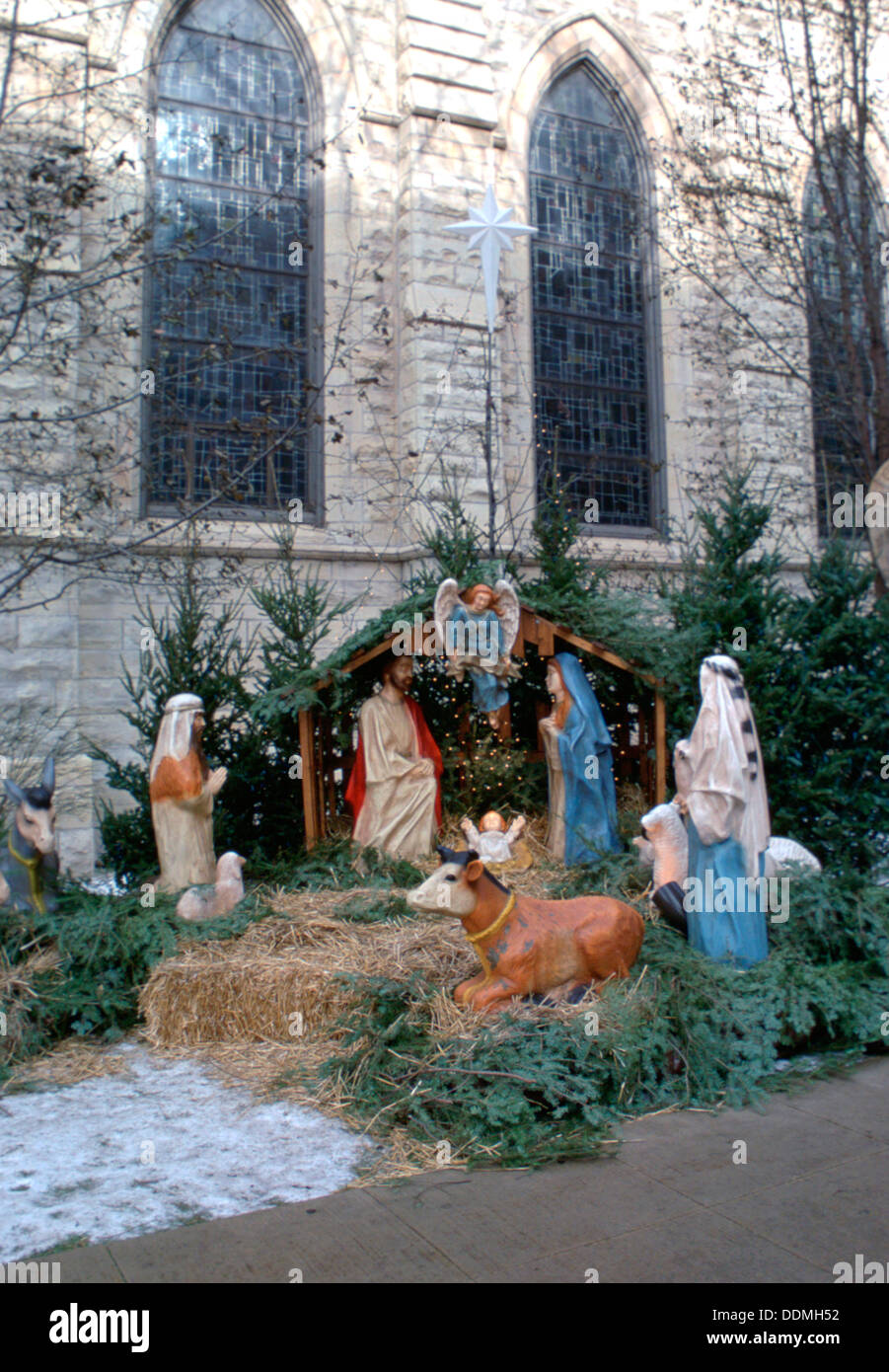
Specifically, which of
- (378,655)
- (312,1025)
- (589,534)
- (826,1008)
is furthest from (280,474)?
(826,1008)

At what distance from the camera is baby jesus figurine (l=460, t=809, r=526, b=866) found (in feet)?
23.5

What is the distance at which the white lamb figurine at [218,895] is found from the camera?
21.9ft

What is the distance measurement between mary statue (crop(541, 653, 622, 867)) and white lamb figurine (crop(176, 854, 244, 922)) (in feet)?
8.07

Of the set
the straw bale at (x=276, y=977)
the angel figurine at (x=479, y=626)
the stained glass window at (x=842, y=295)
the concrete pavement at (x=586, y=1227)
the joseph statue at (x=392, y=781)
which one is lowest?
the concrete pavement at (x=586, y=1227)

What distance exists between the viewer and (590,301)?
14195 millimetres

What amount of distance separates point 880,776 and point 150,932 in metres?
5.25

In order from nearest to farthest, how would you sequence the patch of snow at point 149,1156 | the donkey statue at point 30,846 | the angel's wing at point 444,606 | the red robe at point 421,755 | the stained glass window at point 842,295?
the patch of snow at point 149,1156 → the donkey statue at point 30,846 → the angel's wing at point 444,606 → the red robe at point 421,755 → the stained glass window at point 842,295

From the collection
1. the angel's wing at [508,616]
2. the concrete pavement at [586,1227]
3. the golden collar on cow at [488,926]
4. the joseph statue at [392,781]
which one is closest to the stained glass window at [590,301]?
the angel's wing at [508,616]

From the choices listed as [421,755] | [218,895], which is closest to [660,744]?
[421,755]

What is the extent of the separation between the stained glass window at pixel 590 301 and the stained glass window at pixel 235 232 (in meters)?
3.17

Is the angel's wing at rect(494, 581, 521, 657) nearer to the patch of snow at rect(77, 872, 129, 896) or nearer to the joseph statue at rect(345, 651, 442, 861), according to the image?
the joseph statue at rect(345, 651, 442, 861)

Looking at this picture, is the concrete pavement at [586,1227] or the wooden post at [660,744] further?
the wooden post at [660,744]

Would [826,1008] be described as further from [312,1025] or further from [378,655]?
[378,655]

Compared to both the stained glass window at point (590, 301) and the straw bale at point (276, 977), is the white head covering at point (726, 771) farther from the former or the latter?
the stained glass window at point (590, 301)
